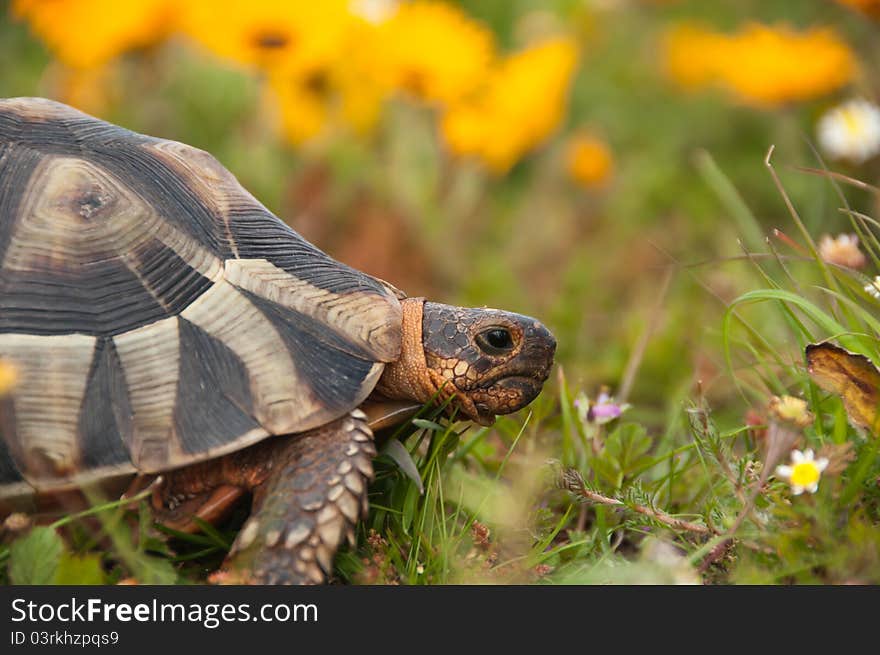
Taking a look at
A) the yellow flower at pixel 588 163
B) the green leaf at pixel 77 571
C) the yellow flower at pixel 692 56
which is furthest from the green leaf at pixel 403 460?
the yellow flower at pixel 692 56

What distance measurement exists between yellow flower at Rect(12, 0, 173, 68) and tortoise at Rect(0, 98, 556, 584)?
2.90m

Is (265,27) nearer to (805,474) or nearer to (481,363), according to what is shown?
(481,363)

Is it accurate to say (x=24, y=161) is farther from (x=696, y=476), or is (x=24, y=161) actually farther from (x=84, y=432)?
(x=696, y=476)

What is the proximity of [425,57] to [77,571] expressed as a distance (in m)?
3.80

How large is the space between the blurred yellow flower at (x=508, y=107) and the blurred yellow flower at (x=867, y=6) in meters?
1.53

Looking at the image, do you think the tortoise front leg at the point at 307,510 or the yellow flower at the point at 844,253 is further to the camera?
the yellow flower at the point at 844,253

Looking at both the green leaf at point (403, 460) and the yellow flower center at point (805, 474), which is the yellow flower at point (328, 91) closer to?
the green leaf at point (403, 460)

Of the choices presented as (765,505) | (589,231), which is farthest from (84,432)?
(589,231)

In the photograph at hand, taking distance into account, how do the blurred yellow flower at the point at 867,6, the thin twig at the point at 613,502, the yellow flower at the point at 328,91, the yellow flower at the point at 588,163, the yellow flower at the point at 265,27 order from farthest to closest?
the yellow flower at the point at 588,163 < the yellow flower at the point at 328,91 < the yellow flower at the point at 265,27 < the blurred yellow flower at the point at 867,6 < the thin twig at the point at 613,502

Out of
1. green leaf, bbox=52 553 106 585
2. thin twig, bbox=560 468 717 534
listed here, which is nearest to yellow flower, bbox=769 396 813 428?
thin twig, bbox=560 468 717 534

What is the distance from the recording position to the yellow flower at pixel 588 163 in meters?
6.02

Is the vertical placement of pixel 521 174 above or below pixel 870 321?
below

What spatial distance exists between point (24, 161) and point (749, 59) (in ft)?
15.7

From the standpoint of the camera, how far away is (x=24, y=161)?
89.2 inches
